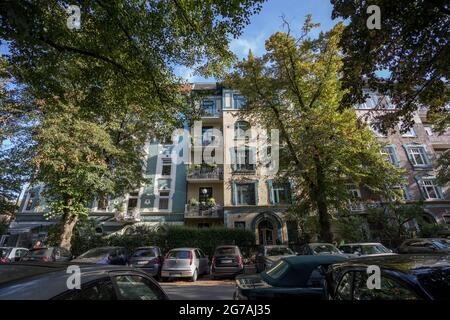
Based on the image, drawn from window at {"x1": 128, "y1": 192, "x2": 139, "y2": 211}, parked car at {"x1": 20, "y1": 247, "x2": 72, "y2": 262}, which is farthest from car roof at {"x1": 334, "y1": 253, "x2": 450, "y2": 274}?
window at {"x1": 128, "y1": 192, "x2": 139, "y2": 211}

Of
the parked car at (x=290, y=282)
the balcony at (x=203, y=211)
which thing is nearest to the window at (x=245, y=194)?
the balcony at (x=203, y=211)

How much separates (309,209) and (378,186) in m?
4.44

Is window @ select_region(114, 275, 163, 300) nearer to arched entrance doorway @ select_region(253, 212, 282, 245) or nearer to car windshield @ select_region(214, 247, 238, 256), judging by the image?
car windshield @ select_region(214, 247, 238, 256)

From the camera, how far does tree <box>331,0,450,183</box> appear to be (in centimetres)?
689

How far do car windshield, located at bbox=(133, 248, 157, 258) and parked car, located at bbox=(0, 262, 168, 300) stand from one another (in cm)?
1195

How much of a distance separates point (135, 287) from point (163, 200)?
24047 mm

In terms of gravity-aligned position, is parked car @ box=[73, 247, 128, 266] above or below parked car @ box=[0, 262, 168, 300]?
above

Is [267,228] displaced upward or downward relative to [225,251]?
upward

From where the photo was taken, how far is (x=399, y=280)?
2406 millimetres

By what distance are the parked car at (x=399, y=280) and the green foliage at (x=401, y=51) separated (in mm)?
6505

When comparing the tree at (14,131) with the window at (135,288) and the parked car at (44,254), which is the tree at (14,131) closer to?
the parked car at (44,254)

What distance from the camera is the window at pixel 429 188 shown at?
1051 inches

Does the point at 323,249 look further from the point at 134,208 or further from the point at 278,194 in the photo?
the point at 134,208

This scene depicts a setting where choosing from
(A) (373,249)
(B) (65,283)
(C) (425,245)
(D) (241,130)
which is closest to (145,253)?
(A) (373,249)
